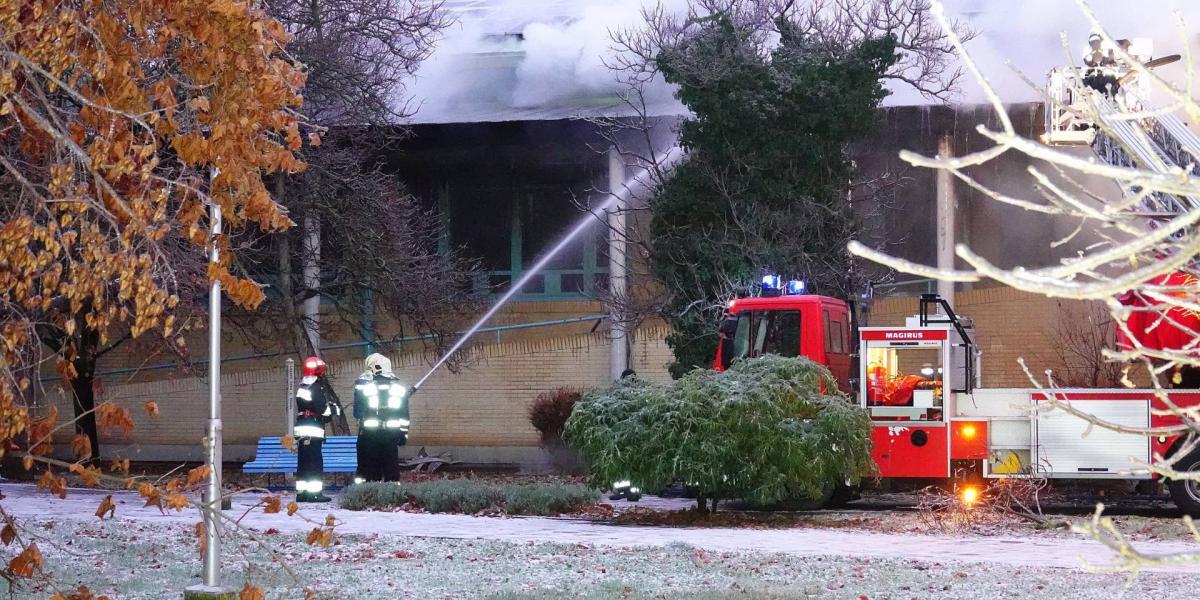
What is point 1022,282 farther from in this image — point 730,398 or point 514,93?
point 514,93

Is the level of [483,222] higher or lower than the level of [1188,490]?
higher

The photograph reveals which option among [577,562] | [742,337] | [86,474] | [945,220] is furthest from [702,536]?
[945,220]

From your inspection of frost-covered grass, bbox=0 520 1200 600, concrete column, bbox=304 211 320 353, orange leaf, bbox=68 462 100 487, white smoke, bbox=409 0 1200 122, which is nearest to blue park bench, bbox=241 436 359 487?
concrete column, bbox=304 211 320 353

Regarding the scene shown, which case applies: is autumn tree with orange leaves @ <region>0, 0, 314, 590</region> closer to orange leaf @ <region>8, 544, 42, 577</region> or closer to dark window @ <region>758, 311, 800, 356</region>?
orange leaf @ <region>8, 544, 42, 577</region>

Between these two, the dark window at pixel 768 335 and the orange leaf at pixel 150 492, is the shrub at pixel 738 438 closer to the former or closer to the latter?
the dark window at pixel 768 335

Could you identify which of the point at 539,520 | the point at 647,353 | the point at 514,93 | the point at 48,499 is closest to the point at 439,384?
the point at 647,353

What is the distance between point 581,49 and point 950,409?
12769 mm

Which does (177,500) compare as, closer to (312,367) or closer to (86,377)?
(312,367)

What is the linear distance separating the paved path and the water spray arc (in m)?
7.28

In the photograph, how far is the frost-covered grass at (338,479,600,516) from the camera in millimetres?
14141

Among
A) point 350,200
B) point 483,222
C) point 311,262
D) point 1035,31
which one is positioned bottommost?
point 311,262

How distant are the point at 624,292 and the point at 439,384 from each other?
3.92 meters

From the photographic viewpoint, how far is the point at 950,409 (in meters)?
13.8

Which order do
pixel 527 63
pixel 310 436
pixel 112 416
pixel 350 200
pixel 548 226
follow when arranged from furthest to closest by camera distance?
1. pixel 548 226
2. pixel 527 63
3. pixel 350 200
4. pixel 310 436
5. pixel 112 416
